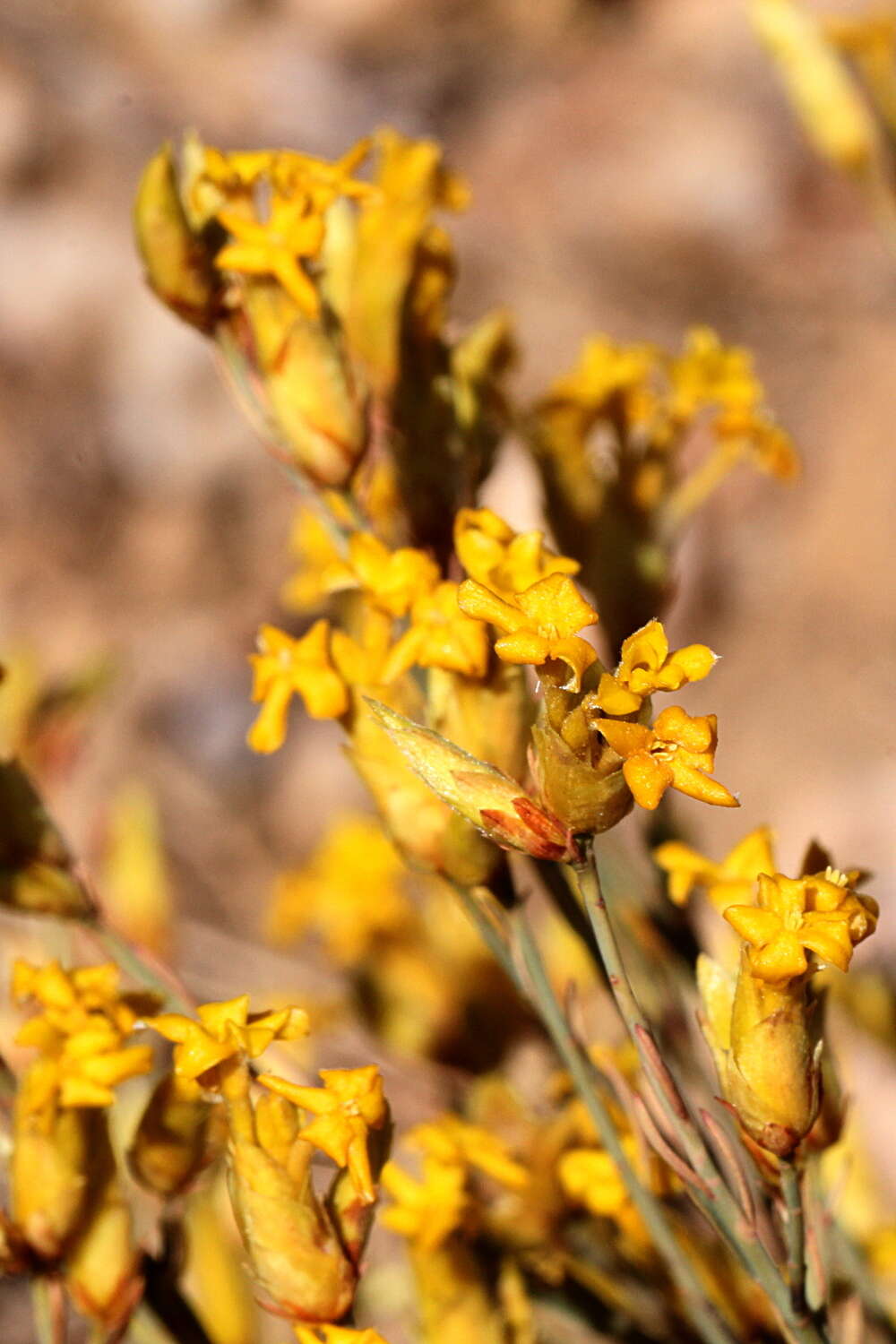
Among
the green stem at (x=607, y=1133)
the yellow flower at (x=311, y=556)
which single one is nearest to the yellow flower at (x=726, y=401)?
the yellow flower at (x=311, y=556)

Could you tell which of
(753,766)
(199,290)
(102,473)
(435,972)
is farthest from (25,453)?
(199,290)

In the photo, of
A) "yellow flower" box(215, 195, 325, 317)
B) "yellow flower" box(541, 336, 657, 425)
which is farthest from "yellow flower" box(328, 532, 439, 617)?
"yellow flower" box(541, 336, 657, 425)

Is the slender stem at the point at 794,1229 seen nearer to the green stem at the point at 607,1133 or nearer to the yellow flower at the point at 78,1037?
the green stem at the point at 607,1133

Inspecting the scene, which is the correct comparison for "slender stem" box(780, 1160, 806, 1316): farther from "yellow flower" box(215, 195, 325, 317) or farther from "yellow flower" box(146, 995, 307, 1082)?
"yellow flower" box(215, 195, 325, 317)

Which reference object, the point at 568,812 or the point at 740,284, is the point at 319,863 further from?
the point at 740,284

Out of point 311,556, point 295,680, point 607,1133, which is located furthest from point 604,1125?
point 311,556

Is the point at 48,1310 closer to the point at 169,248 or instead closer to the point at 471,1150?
the point at 471,1150

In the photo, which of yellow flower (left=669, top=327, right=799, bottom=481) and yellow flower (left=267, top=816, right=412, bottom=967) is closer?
yellow flower (left=669, top=327, right=799, bottom=481)

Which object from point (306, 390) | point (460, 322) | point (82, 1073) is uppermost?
point (460, 322)
